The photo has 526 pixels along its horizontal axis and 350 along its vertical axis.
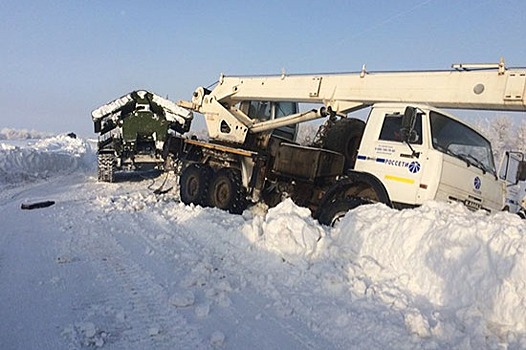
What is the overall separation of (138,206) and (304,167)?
3.73 meters

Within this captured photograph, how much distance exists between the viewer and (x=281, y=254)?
5.28m

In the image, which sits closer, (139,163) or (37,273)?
(37,273)

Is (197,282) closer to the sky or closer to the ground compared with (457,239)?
closer to the ground

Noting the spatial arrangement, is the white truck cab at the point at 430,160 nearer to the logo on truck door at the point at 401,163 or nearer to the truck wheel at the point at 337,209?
the logo on truck door at the point at 401,163

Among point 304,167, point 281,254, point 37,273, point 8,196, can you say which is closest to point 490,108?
point 304,167

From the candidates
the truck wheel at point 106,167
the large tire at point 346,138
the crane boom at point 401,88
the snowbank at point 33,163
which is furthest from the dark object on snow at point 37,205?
the large tire at point 346,138

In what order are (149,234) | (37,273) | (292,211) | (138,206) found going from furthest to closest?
(138,206), (149,234), (292,211), (37,273)

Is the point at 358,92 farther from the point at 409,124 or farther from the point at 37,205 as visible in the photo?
the point at 37,205

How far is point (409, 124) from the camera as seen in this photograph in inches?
247

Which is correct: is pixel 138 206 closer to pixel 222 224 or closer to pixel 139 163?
pixel 222 224

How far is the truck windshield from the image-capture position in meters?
6.42

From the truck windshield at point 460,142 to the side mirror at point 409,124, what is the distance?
0.32 m

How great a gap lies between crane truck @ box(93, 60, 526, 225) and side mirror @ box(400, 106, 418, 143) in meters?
0.01

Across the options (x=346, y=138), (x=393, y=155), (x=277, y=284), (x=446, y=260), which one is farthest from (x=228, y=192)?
(x=446, y=260)
